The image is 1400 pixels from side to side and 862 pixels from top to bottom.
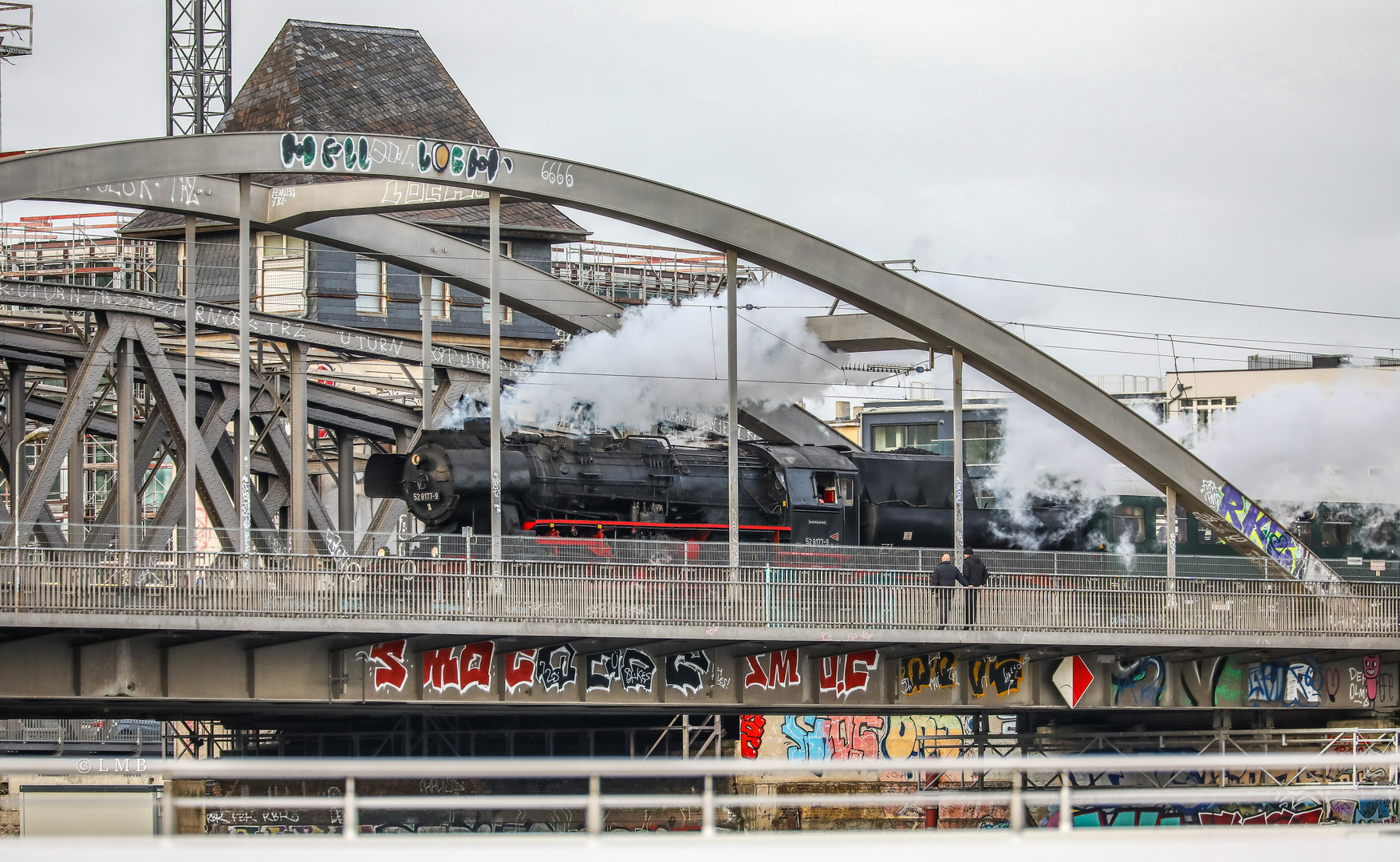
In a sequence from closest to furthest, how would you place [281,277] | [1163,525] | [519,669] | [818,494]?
1. [519,669]
2. [818,494]
3. [1163,525]
4. [281,277]

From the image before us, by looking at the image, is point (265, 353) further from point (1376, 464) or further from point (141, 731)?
point (1376, 464)

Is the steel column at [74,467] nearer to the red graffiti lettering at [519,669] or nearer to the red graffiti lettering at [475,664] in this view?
the red graffiti lettering at [475,664]

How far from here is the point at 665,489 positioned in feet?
112

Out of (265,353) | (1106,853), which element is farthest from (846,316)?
(1106,853)

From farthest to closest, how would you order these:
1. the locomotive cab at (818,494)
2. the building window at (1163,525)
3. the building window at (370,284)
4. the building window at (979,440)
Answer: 1. the building window at (979,440)
2. the building window at (370,284)
3. the building window at (1163,525)
4. the locomotive cab at (818,494)

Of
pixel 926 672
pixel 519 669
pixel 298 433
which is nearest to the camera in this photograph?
pixel 519 669

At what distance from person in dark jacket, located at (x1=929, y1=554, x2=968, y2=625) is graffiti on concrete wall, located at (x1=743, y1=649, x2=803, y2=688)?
Answer: 288 centimetres

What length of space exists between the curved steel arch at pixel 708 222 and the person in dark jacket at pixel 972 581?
507cm

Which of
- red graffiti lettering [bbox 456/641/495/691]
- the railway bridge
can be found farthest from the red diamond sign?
red graffiti lettering [bbox 456/641/495/691]

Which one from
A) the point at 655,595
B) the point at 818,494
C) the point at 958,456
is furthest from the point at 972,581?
the point at 818,494

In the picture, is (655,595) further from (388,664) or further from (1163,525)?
(1163,525)

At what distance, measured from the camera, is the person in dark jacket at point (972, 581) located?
29.2 m

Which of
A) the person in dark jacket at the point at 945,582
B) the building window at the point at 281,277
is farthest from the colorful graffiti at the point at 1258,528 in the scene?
the building window at the point at 281,277

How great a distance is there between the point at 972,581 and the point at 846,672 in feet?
9.81
